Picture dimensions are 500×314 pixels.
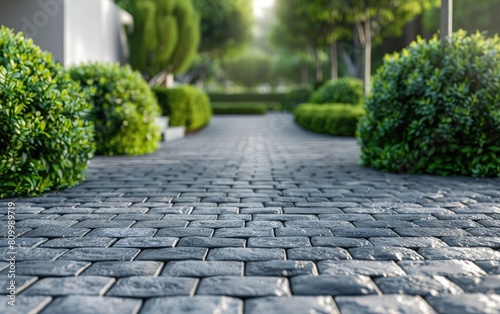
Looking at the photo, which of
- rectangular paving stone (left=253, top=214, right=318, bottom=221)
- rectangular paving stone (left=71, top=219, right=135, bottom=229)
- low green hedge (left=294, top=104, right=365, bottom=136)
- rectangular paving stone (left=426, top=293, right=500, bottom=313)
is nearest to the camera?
rectangular paving stone (left=426, top=293, right=500, bottom=313)

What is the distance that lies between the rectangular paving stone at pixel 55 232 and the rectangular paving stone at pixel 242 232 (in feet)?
3.40

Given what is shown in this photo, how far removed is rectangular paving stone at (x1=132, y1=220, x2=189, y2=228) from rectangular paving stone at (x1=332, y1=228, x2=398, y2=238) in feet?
4.05

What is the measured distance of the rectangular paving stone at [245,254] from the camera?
315cm

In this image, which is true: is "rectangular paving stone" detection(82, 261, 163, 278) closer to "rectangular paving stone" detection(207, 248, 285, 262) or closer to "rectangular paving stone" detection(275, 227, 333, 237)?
"rectangular paving stone" detection(207, 248, 285, 262)

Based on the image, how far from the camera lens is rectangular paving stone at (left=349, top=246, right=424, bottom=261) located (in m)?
3.15

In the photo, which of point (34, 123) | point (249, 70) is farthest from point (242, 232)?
point (249, 70)

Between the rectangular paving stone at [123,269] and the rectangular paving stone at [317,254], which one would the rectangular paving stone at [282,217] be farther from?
the rectangular paving stone at [123,269]

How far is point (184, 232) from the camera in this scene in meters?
3.80

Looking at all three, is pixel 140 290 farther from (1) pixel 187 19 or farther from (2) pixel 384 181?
(1) pixel 187 19

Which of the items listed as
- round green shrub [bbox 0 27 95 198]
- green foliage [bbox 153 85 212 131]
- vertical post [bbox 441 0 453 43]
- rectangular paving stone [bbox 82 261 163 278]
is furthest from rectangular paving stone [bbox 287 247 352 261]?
green foliage [bbox 153 85 212 131]

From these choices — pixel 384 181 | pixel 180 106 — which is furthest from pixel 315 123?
pixel 384 181

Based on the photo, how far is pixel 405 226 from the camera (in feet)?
13.1

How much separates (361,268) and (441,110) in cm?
464

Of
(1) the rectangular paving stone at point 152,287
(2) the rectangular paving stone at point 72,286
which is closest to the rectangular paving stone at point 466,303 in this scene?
(1) the rectangular paving stone at point 152,287
